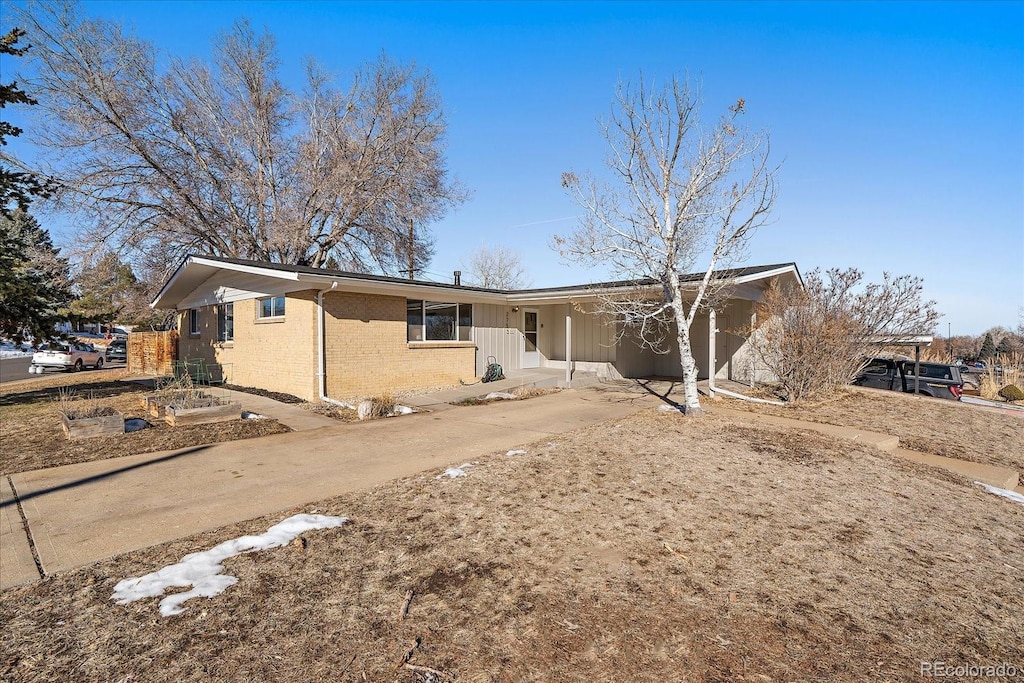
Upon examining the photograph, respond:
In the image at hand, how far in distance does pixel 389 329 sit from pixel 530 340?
552 cm

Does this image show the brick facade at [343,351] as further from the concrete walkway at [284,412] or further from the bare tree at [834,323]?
the bare tree at [834,323]

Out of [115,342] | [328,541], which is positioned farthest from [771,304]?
[115,342]

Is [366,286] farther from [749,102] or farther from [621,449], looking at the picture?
[749,102]

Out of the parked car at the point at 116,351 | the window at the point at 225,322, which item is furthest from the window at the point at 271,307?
the parked car at the point at 116,351

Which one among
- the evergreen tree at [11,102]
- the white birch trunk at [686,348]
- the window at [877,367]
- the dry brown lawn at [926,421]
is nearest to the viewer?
the dry brown lawn at [926,421]

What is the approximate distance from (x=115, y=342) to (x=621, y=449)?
112ft

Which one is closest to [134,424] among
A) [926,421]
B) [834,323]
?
[834,323]

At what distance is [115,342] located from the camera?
30.0 metres

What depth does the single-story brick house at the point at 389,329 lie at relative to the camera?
35.9 feet

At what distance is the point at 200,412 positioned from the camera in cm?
843

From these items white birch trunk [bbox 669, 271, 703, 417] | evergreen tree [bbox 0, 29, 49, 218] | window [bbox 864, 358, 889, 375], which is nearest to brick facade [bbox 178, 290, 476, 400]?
evergreen tree [bbox 0, 29, 49, 218]

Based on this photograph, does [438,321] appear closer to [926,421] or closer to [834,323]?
[834,323]

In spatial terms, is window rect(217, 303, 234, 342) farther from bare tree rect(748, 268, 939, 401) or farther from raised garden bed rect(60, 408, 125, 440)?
bare tree rect(748, 268, 939, 401)

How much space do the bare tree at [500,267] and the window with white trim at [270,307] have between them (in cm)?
2631
